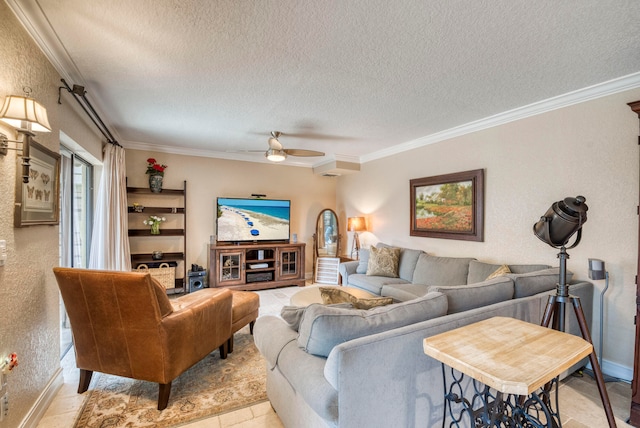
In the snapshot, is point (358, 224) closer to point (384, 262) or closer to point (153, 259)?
point (384, 262)

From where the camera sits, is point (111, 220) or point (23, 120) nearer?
point (23, 120)

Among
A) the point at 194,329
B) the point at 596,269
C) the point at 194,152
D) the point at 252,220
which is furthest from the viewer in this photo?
the point at 252,220

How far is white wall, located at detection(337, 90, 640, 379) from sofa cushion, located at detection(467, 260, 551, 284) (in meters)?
0.20

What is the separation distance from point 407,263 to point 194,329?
2.93 m

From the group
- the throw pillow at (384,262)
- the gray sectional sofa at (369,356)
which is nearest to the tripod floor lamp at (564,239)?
the gray sectional sofa at (369,356)

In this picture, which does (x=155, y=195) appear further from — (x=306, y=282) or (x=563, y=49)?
(x=563, y=49)

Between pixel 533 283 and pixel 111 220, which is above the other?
pixel 111 220

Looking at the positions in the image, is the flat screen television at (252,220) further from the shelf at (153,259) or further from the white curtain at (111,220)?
the white curtain at (111,220)

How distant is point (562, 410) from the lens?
6.60ft

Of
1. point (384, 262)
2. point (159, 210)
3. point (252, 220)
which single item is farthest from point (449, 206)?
point (159, 210)

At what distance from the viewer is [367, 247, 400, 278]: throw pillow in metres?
4.09

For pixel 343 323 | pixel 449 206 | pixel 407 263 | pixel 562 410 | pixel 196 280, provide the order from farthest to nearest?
pixel 196 280 < pixel 407 263 < pixel 449 206 < pixel 562 410 < pixel 343 323

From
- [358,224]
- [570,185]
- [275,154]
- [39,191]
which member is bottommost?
[358,224]

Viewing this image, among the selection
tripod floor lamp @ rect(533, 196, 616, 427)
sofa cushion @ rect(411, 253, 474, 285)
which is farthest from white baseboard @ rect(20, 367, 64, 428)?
sofa cushion @ rect(411, 253, 474, 285)
